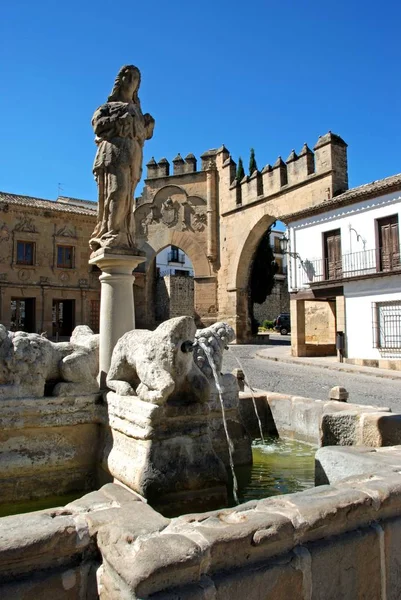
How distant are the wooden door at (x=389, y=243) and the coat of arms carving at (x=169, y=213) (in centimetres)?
1203

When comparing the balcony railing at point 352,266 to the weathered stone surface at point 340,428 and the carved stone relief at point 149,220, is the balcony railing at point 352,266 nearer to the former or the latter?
the carved stone relief at point 149,220

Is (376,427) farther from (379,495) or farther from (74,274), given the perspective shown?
(74,274)

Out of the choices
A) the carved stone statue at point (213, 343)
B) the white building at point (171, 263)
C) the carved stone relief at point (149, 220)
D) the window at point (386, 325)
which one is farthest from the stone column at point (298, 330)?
the white building at point (171, 263)

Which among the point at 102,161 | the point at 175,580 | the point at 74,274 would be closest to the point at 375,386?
the point at 102,161

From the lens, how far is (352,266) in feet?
55.5

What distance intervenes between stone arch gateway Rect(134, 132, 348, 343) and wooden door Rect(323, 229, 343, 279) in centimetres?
272

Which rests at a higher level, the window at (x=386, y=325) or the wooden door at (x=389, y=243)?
the wooden door at (x=389, y=243)

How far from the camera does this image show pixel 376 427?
3.63 meters

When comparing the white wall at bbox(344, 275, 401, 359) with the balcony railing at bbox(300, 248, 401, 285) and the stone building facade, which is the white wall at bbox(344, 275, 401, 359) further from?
the stone building facade

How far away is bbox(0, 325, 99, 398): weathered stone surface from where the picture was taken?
3.38 m

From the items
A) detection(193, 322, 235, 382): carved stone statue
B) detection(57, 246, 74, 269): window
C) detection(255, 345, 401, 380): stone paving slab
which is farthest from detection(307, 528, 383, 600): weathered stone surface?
detection(57, 246, 74, 269): window

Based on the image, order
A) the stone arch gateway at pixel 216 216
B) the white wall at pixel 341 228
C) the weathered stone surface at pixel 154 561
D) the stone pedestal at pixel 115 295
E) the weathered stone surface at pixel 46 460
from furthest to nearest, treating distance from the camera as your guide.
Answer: the stone arch gateway at pixel 216 216, the white wall at pixel 341 228, the stone pedestal at pixel 115 295, the weathered stone surface at pixel 46 460, the weathered stone surface at pixel 154 561

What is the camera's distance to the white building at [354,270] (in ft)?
50.8

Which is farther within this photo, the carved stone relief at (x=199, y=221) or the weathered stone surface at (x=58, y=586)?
the carved stone relief at (x=199, y=221)
